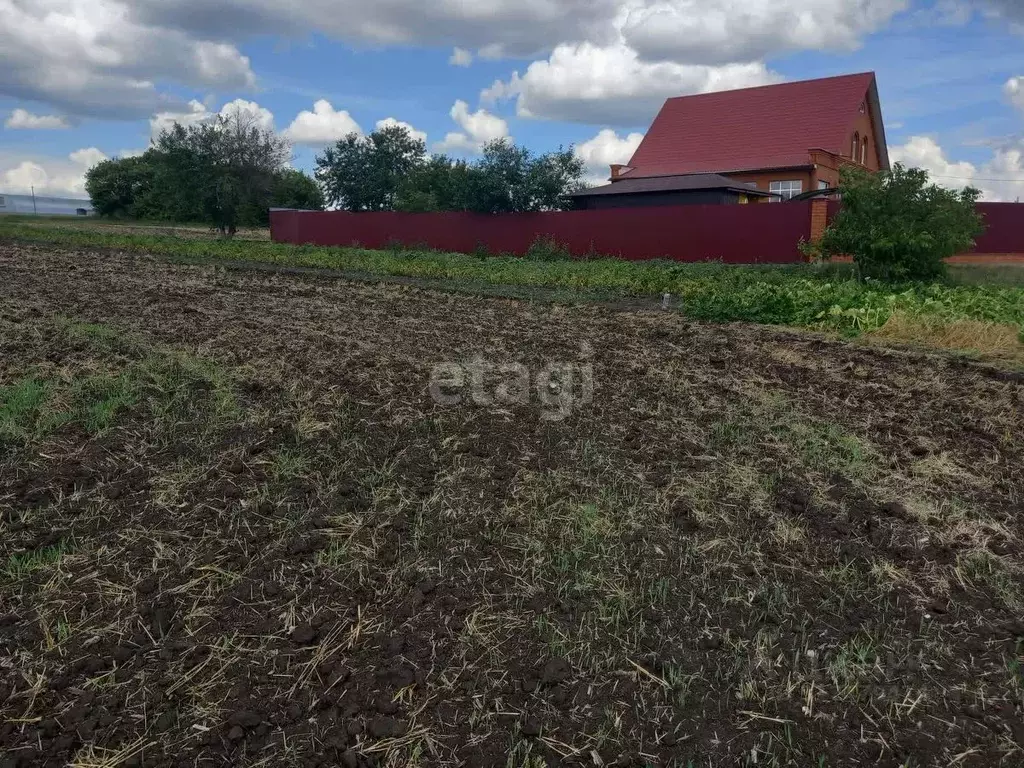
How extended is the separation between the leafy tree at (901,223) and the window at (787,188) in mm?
14363

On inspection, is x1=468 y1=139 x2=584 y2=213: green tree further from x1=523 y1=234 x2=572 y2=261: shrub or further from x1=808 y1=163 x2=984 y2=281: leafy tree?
x1=808 y1=163 x2=984 y2=281: leafy tree

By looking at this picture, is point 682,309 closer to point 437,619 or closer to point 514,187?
point 437,619

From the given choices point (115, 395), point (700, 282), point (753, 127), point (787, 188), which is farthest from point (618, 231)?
point (115, 395)

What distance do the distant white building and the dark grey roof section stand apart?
51072mm

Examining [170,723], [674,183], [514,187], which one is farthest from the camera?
[674,183]

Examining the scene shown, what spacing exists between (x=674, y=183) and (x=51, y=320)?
2079cm

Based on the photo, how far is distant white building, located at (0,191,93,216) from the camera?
2450 inches

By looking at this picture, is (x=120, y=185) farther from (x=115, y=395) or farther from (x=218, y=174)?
(x=115, y=395)

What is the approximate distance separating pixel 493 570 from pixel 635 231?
1815 centimetres

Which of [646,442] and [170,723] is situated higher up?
[646,442]

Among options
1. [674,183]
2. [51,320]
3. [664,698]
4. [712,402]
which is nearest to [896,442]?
[712,402]

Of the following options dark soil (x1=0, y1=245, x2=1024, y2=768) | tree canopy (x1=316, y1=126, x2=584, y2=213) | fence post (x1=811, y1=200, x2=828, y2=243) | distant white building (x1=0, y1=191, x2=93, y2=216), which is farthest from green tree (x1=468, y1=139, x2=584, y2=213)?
distant white building (x1=0, y1=191, x2=93, y2=216)

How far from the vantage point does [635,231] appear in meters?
20.4

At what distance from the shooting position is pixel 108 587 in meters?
3.08
